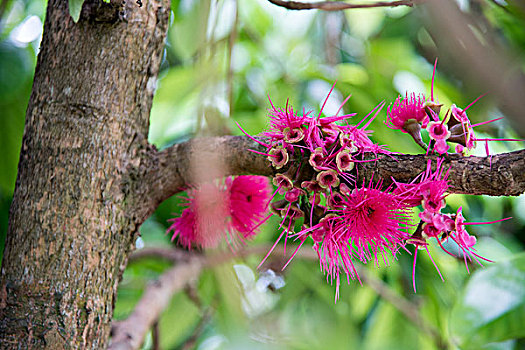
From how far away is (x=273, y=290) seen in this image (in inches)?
45.5

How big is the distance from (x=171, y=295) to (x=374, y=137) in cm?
42

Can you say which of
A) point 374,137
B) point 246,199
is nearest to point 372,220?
point 246,199

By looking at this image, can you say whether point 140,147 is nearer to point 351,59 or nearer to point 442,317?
point 442,317

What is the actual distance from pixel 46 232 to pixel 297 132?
255 millimetres

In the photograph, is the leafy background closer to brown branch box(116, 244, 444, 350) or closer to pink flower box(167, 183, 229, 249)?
brown branch box(116, 244, 444, 350)

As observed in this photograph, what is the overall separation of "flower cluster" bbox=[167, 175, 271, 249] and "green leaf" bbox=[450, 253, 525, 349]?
326mm

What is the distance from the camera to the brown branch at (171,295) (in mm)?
682

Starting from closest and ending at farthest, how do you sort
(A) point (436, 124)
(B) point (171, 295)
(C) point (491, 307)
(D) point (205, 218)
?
(A) point (436, 124)
(D) point (205, 218)
(C) point (491, 307)
(B) point (171, 295)

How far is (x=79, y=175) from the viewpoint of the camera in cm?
52

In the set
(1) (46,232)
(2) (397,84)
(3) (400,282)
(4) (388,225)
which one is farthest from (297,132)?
(3) (400,282)

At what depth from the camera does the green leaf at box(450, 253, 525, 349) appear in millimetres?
724

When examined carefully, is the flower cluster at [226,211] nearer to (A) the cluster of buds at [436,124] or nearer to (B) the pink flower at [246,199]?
(B) the pink flower at [246,199]

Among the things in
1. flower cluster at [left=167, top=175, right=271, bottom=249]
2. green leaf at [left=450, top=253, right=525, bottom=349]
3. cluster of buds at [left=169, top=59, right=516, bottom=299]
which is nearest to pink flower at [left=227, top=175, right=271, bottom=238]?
flower cluster at [left=167, top=175, right=271, bottom=249]

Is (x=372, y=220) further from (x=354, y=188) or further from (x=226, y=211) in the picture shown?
(x=226, y=211)
